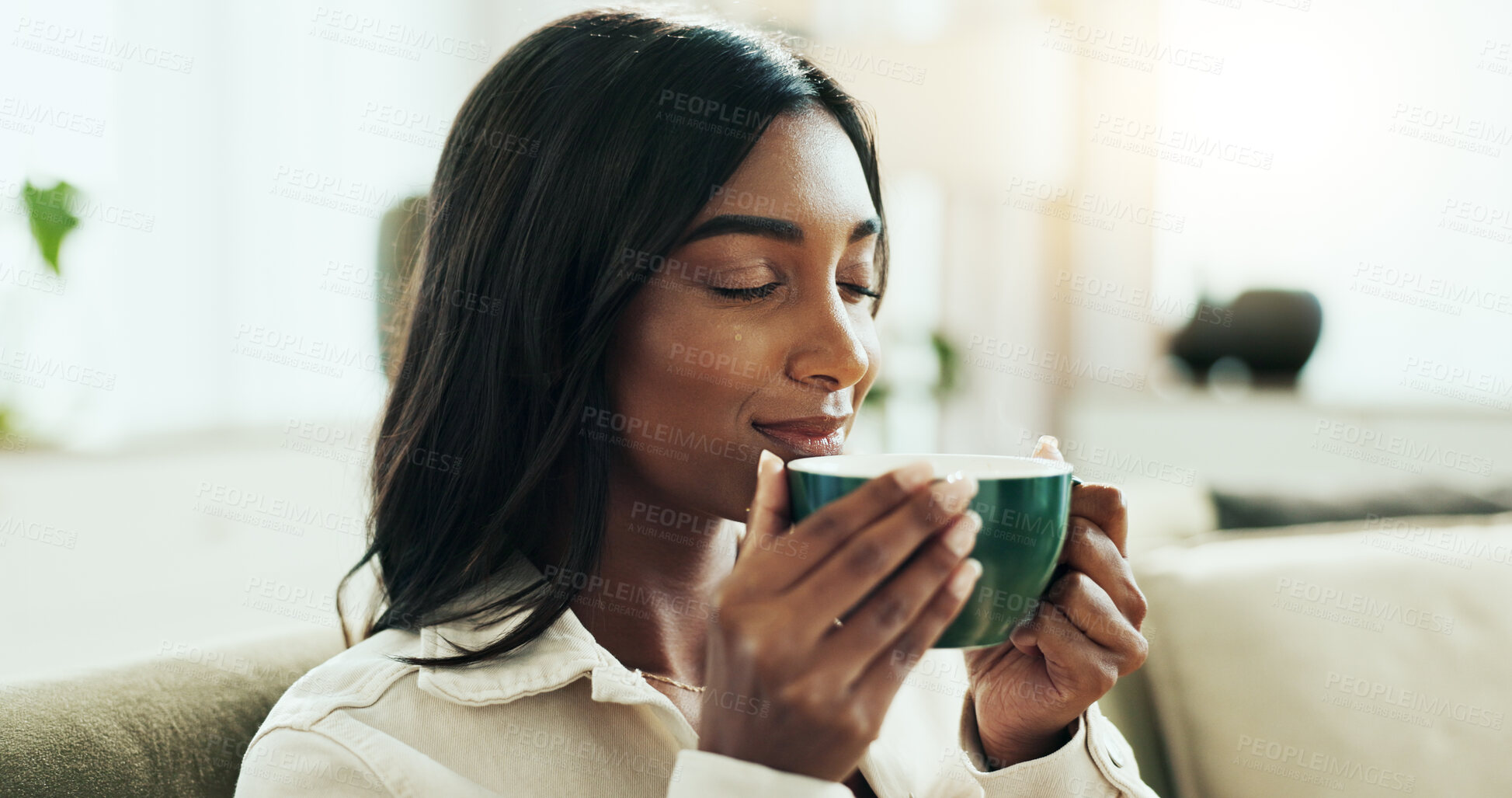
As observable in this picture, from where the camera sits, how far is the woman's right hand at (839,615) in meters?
0.60

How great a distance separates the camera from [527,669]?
86 cm

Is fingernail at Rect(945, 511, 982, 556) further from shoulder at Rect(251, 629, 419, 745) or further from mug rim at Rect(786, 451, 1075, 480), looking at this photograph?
shoulder at Rect(251, 629, 419, 745)

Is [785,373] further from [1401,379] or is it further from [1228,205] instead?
[1228,205]

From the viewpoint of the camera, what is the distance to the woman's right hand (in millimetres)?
605

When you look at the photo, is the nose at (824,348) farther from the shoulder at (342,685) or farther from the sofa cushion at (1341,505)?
the sofa cushion at (1341,505)

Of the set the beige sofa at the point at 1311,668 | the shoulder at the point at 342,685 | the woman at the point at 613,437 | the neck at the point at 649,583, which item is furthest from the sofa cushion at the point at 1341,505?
the shoulder at the point at 342,685

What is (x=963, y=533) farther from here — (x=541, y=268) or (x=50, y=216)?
(x=50, y=216)

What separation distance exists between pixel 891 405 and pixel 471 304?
4362 millimetres

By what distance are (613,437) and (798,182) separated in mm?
294

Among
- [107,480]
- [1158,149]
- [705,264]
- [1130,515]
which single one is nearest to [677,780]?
[705,264]

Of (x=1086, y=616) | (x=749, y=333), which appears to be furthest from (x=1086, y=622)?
(x=749, y=333)

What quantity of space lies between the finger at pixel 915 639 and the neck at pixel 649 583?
40 centimetres

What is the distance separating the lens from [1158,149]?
4.59 m

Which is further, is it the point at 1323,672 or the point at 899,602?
the point at 1323,672
